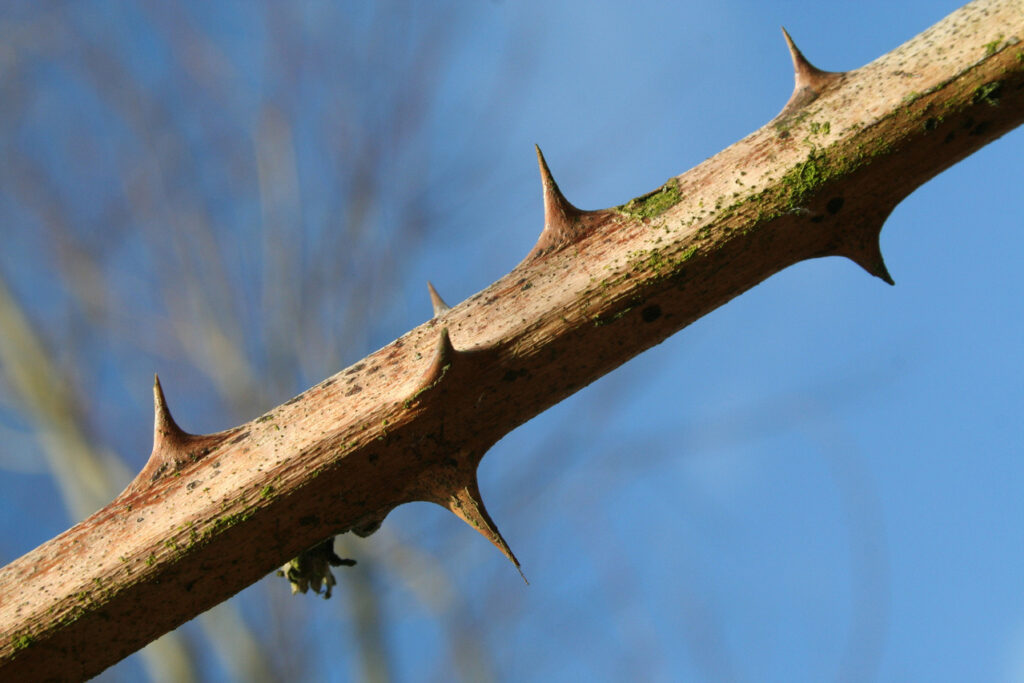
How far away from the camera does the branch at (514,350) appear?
1.20 metres

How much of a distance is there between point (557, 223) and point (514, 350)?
0.83 feet

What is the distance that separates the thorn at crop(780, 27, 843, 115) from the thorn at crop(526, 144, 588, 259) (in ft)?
1.25

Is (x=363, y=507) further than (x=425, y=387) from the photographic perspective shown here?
Yes

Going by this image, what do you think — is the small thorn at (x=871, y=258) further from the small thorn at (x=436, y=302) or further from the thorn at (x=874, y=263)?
the small thorn at (x=436, y=302)

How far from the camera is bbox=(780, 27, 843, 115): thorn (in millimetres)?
1273

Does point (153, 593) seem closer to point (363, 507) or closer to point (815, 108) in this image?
point (363, 507)

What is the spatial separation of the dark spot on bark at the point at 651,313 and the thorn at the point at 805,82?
39cm

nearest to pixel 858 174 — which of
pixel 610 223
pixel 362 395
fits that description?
pixel 610 223

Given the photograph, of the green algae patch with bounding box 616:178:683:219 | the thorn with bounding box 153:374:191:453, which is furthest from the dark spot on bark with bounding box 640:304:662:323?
the thorn with bounding box 153:374:191:453

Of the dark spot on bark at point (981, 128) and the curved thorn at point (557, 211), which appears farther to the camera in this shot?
the curved thorn at point (557, 211)

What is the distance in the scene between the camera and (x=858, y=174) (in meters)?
1.20

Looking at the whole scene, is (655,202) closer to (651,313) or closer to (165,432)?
(651,313)

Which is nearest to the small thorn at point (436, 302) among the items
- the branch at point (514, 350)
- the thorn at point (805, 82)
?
the branch at point (514, 350)

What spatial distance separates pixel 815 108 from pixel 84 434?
568 cm
